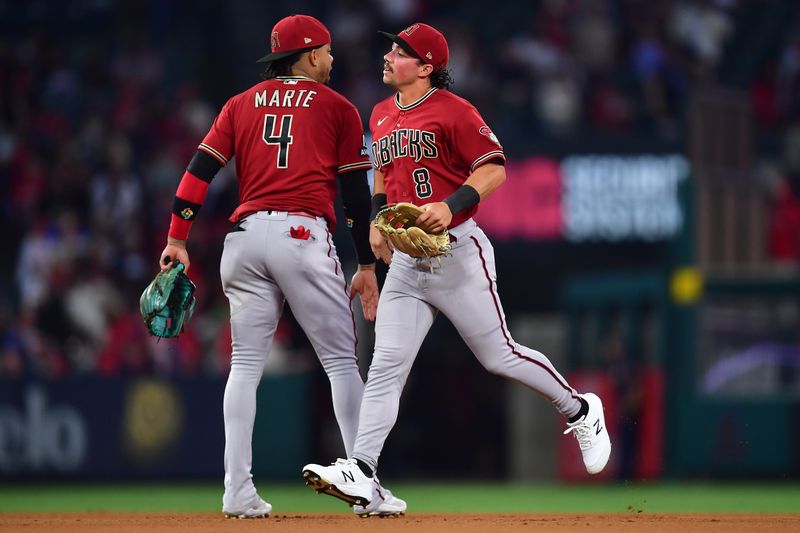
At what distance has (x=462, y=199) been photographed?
5965 mm

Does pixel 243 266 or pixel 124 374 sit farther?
pixel 124 374

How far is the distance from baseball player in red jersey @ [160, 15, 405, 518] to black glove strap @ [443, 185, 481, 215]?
585 mm

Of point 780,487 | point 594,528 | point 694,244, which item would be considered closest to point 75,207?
point 694,244

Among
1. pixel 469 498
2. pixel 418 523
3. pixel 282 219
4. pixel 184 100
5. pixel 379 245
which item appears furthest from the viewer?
pixel 184 100

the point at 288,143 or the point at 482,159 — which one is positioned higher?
the point at 288,143

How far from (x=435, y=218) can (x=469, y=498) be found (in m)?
5.07

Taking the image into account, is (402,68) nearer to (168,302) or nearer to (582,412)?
(168,302)

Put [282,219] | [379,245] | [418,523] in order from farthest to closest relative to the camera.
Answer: [379,245] < [282,219] < [418,523]

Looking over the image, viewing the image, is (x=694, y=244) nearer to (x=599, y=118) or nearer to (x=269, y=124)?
(x=599, y=118)

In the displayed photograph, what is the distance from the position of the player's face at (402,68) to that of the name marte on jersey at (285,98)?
1.17ft

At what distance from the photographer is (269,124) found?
6242 millimetres

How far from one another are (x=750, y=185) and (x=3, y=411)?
22.6 feet

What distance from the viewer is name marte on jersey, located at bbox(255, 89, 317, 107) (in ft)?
20.5

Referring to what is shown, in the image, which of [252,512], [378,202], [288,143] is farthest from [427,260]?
[252,512]
